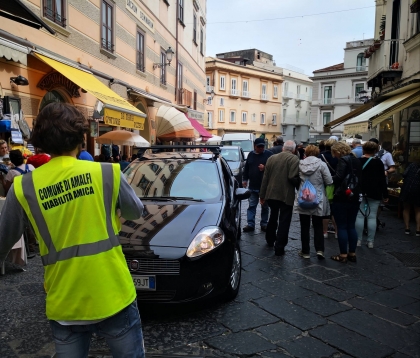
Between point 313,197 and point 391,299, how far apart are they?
5.75ft

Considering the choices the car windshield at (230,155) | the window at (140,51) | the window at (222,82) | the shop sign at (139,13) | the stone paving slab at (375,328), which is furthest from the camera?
the window at (222,82)

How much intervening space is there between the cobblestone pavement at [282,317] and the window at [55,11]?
6.51 meters

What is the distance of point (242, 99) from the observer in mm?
49312

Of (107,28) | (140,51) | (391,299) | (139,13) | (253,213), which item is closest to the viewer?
(391,299)

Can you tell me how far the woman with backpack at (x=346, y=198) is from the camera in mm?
5398

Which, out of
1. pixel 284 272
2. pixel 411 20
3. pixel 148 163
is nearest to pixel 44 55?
pixel 148 163

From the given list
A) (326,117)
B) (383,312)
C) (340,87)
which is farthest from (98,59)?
(326,117)

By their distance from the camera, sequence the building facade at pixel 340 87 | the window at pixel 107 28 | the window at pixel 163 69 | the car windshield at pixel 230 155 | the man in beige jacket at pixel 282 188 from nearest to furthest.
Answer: the man in beige jacket at pixel 282 188 → the window at pixel 107 28 → the car windshield at pixel 230 155 → the window at pixel 163 69 → the building facade at pixel 340 87

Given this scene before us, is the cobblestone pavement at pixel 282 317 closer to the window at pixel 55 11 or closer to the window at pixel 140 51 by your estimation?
the window at pixel 55 11

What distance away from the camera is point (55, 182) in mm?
1625

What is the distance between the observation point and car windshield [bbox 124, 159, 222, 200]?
4.65m

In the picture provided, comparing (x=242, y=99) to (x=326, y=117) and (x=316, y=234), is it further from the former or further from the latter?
(x=316, y=234)

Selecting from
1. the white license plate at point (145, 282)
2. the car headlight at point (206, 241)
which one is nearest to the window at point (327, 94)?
the car headlight at point (206, 241)

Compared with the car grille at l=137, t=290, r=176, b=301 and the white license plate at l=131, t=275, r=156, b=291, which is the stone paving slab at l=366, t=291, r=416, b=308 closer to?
the car grille at l=137, t=290, r=176, b=301
